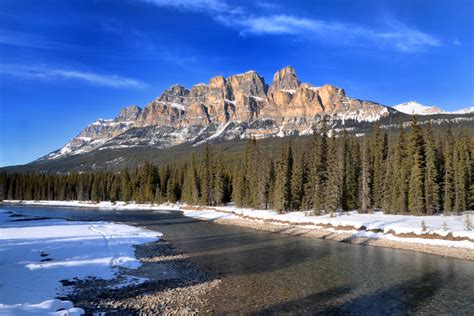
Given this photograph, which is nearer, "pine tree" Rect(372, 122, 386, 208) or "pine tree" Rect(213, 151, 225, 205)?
"pine tree" Rect(372, 122, 386, 208)

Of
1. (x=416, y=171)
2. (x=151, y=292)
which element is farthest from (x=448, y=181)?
(x=151, y=292)

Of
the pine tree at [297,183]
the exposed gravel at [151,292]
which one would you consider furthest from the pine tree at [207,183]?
the exposed gravel at [151,292]

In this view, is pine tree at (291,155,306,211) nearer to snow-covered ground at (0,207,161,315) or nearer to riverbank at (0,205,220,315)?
snow-covered ground at (0,207,161,315)

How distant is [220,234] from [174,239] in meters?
6.44

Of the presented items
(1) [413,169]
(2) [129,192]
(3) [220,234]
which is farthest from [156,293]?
(2) [129,192]

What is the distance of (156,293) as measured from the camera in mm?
18422

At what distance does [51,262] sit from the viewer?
2427cm

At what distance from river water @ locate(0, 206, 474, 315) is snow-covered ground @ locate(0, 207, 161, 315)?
5.76m

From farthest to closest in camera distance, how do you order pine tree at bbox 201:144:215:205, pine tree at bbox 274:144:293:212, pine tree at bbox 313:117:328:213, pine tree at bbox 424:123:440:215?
pine tree at bbox 201:144:215:205 < pine tree at bbox 274:144:293:212 < pine tree at bbox 313:117:328:213 < pine tree at bbox 424:123:440:215

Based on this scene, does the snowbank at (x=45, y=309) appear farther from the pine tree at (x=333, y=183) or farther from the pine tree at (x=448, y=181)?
the pine tree at (x=448, y=181)

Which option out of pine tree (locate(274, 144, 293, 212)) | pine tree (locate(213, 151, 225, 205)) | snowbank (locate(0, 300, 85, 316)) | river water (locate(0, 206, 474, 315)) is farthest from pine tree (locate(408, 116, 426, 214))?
pine tree (locate(213, 151, 225, 205))

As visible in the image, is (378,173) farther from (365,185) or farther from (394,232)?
(394,232)

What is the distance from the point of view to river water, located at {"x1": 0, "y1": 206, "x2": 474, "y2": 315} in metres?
16.8

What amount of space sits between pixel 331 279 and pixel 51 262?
1770cm
